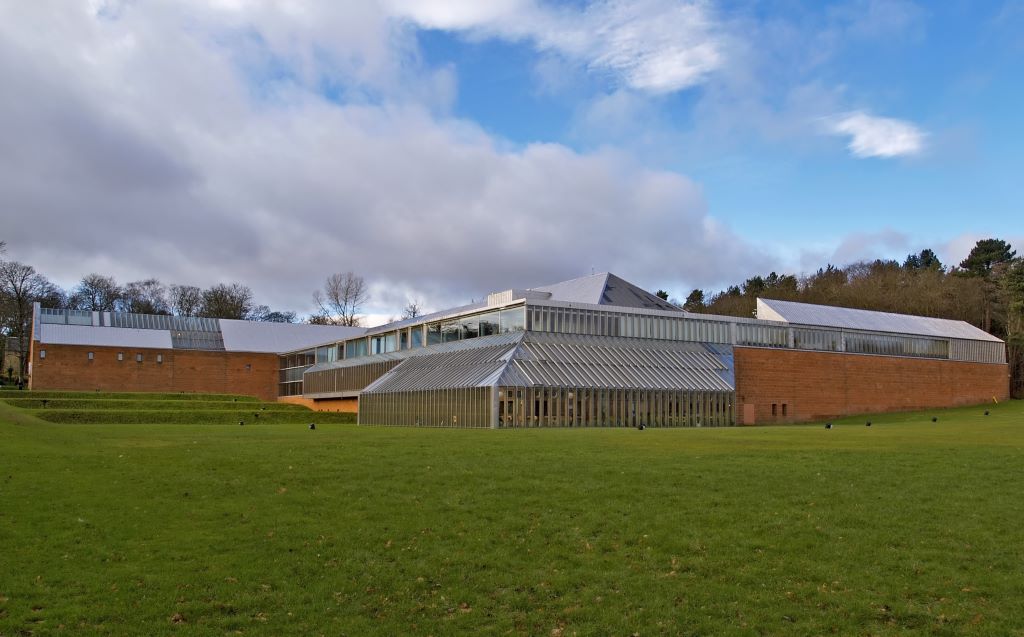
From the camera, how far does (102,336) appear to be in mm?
81812

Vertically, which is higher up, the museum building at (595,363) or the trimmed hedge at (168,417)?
the museum building at (595,363)

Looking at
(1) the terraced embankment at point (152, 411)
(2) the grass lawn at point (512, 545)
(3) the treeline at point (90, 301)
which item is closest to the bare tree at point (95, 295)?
(3) the treeline at point (90, 301)

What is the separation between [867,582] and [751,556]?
1701 millimetres

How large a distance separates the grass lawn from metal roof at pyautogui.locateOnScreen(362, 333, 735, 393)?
80.3 feet

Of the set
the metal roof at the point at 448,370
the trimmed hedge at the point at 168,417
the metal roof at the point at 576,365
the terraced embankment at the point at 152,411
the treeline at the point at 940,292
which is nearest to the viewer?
the metal roof at the point at 576,365

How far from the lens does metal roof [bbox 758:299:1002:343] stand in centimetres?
6075

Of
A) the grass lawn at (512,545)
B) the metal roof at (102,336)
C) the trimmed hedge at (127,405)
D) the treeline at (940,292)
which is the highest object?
the treeline at (940,292)

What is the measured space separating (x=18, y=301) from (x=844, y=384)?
8509 centimetres

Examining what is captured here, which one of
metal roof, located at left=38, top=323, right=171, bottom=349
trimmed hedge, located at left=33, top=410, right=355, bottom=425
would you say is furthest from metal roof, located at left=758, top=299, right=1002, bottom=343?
metal roof, located at left=38, top=323, right=171, bottom=349

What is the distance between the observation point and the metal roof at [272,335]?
89188 mm

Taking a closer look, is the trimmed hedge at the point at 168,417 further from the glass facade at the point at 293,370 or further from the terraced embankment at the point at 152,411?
the glass facade at the point at 293,370

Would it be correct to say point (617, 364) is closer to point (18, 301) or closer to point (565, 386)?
point (565, 386)

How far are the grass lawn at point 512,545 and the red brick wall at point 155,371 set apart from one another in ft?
216

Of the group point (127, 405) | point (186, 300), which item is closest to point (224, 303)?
point (186, 300)
